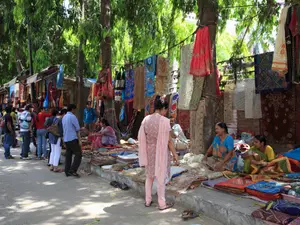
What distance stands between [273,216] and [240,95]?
489cm

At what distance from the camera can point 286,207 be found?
382 centimetres

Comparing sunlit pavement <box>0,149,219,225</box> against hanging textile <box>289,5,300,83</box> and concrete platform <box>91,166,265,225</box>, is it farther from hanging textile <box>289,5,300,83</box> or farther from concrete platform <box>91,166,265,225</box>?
hanging textile <box>289,5,300,83</box>

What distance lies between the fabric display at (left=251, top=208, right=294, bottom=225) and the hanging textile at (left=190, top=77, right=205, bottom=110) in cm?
336

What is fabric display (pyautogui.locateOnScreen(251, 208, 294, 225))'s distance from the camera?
3545mm

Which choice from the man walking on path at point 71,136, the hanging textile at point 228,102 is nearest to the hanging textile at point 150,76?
the hanging textile at point 228,102

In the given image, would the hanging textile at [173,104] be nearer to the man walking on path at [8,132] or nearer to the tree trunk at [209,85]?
the tree trunk at [209,85]

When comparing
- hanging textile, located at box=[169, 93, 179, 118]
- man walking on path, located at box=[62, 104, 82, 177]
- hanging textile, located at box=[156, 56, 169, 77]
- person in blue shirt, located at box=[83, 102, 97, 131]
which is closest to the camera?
man walking on path, located at box=[62, 104, 82, 177]

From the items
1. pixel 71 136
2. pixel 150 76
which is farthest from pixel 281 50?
pixel 150 76

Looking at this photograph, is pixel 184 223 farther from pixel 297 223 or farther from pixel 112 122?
pixel 112 122

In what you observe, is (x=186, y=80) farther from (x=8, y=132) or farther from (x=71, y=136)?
(x=8, y=132)

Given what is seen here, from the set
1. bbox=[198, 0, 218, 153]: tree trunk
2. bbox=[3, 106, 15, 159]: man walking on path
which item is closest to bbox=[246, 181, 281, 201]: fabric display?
bbox=[198, 0, 218, 153]: tree trunk

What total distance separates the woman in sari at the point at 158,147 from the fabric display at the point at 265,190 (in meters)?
1.27

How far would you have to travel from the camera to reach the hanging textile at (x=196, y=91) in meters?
6.80

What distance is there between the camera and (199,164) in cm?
644
